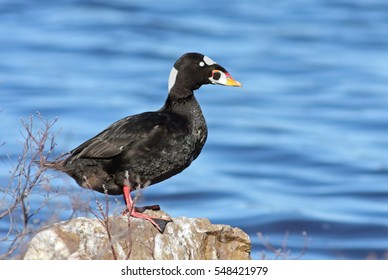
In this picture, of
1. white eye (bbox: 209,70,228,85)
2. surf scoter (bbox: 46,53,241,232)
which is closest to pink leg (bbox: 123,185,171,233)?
surf scoter (bbox: 46,53,241,232)

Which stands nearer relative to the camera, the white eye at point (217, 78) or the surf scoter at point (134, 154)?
the surf scoter at point (134, 154)

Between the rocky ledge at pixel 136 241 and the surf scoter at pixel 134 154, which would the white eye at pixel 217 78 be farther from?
the rocky ledge at pixel 136 241

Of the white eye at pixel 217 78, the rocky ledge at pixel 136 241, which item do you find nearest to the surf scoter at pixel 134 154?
the rocky ledge at pixel 136 241

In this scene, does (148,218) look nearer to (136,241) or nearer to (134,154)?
(136,241)

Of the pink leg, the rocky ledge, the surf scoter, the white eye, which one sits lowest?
the rocky ledge

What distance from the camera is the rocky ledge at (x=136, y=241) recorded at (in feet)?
28.5

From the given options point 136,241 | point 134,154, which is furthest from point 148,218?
point 134,154

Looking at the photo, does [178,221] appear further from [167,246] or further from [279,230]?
[279,230]

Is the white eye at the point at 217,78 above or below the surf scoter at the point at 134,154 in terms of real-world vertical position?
above

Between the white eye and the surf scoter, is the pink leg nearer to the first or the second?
the surf scoter

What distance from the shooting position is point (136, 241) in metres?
9.06

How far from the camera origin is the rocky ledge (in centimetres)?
868

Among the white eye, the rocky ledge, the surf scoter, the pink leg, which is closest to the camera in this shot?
the rocky ledge
